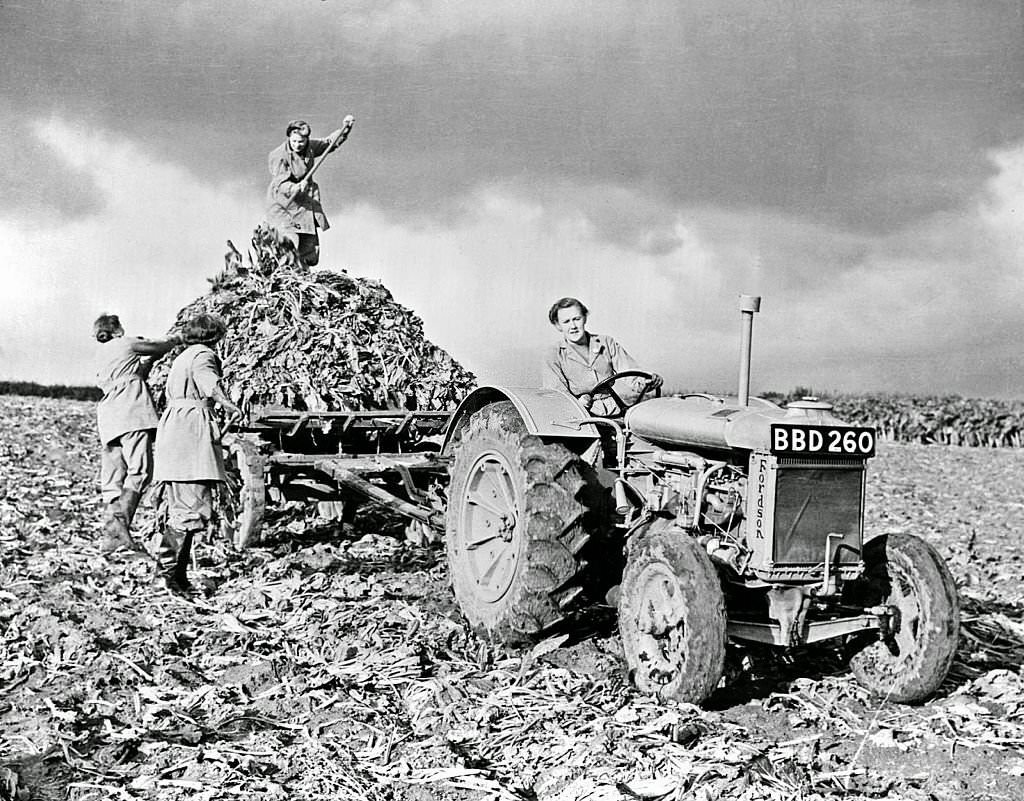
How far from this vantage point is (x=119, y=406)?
8.11 meters

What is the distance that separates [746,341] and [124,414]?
5465 millimetres

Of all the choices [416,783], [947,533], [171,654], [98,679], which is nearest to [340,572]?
[171,654]

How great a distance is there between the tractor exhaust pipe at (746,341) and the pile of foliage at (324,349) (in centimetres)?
407

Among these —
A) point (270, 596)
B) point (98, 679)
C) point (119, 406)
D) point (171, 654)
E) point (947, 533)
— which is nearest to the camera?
point (98, 679)

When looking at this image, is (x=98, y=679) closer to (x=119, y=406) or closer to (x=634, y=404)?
(x=634, y=404)

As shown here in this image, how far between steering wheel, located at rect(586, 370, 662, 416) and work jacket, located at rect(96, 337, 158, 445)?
427 centimetres

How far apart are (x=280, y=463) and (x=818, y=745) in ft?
15.8

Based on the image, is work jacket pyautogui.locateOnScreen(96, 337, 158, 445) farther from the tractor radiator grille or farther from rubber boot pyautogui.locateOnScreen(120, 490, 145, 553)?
the tractor radiator grille

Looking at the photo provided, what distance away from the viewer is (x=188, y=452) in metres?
6.87

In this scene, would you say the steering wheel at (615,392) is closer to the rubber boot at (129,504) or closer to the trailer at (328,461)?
the trailer at (328,461)

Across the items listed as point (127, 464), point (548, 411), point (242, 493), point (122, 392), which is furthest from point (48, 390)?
point (548, 411)

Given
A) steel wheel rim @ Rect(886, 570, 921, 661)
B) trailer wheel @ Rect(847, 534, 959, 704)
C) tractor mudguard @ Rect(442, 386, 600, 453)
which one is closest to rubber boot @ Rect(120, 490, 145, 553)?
tractor mudguard @ Rect(442, 386, 600, 453)

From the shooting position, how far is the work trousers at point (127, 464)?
8.17m

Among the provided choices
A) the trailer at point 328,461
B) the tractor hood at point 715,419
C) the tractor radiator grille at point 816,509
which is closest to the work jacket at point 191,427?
the trailer at point 328,461
